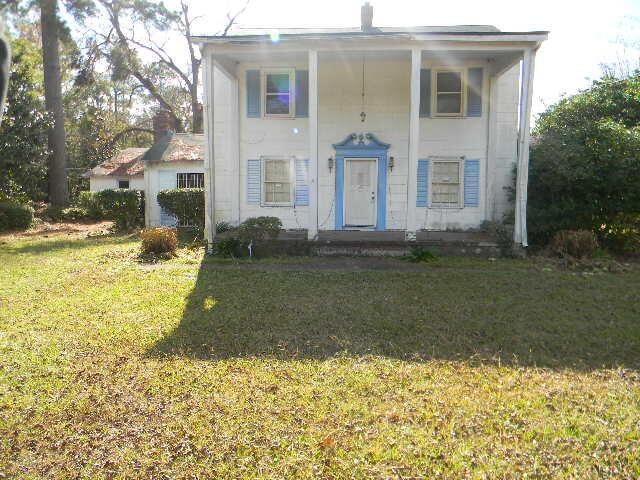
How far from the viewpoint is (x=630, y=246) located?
472 inches

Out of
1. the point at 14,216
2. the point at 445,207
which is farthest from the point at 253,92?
the point at 14,216

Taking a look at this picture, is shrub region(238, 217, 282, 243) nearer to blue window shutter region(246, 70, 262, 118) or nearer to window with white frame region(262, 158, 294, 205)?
window with white frame region(262, 158, 294, 205)

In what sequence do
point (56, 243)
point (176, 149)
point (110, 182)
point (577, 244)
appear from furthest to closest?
1. point (110, 182)
2. point (176, 149)
3. point (56, 243)
4. point (577, 244)

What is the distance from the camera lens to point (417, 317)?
6.95 meters

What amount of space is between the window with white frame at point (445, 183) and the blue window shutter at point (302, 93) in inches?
144

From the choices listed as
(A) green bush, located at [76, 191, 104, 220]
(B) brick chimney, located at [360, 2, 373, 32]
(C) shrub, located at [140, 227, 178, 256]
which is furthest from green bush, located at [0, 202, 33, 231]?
(B) brick chimney, located at [360, 2, 373, 32]

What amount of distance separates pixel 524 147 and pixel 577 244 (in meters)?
2.35

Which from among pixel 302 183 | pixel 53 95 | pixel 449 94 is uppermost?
pixel 53 95

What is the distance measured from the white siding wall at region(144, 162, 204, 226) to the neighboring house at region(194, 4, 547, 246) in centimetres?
467

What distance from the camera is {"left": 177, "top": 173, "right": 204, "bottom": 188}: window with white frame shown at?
18422 mm

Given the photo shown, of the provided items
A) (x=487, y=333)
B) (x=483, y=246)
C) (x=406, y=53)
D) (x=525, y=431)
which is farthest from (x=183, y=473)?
(x=406, y=53)

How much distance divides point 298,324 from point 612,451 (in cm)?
384

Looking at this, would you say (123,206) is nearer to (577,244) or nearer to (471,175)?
(471,175)

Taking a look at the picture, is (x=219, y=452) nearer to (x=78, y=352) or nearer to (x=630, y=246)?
(x=78, y=352)
